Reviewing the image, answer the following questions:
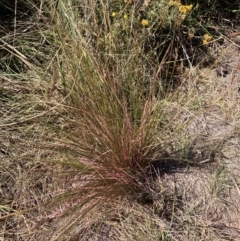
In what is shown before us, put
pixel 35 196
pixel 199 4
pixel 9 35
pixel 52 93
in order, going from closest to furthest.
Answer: pixel 35 196, pixel 52 93, pixel 9 35, pixel 199 4

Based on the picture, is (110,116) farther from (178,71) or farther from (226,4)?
(226,4)

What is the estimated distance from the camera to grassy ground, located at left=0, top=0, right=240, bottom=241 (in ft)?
5.73

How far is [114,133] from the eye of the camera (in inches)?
68.0

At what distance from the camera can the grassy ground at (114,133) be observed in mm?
1745

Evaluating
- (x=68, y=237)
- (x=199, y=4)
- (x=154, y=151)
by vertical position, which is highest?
(x=199, y=4)

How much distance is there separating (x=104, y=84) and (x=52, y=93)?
1.01ft

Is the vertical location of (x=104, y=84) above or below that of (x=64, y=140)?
above

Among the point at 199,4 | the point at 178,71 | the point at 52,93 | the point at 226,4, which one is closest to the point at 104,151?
the point at 52,93

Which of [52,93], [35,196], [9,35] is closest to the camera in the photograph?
[35,196]

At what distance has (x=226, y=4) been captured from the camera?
2.54 m

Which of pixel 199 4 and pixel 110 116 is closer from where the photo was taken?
pixel 110 116

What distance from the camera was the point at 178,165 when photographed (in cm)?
193

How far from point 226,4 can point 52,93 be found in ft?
3.60

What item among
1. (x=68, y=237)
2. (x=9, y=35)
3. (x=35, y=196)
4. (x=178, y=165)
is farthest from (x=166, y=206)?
(x=9, y=35)
